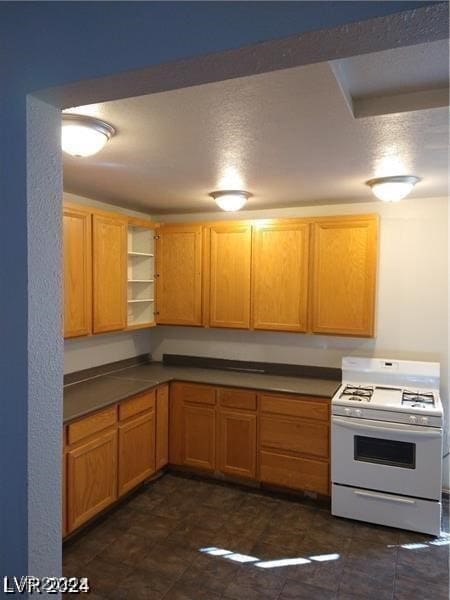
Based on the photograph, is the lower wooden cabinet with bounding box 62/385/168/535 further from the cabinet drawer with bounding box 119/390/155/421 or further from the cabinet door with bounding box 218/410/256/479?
the cabinet door with bounding box 218/410/256/479

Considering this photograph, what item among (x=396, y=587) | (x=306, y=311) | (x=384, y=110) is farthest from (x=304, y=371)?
(x=384, y=110)

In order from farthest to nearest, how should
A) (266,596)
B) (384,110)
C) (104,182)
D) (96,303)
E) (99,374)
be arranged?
(99,374), (96,303), (104,182), (266,596), (384,110)

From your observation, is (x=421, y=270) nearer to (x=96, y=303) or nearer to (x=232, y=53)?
(x=96, y=303)

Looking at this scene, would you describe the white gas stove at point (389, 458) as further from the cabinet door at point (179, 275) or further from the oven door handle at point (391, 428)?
the cabinet door at point (179, 275)

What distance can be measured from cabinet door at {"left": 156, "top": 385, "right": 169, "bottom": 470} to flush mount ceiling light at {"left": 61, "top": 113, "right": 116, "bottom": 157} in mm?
→ 2148

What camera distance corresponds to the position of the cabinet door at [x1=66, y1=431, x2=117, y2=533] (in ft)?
8.60

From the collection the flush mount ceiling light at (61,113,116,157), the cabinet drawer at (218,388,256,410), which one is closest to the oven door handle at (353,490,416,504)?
the cabinet drawer at (218,388,256,410)

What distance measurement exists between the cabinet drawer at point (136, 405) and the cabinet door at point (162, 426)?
0.11 m

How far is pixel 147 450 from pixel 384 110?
2.87 meters

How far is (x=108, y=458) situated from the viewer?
9.71 feet

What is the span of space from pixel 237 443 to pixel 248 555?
3.17 ft

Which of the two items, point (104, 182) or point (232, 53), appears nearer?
point (232, 53)

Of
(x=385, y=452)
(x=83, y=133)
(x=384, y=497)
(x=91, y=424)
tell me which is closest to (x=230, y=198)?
(x=83, y=133)

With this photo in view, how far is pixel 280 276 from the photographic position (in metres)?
3.57
